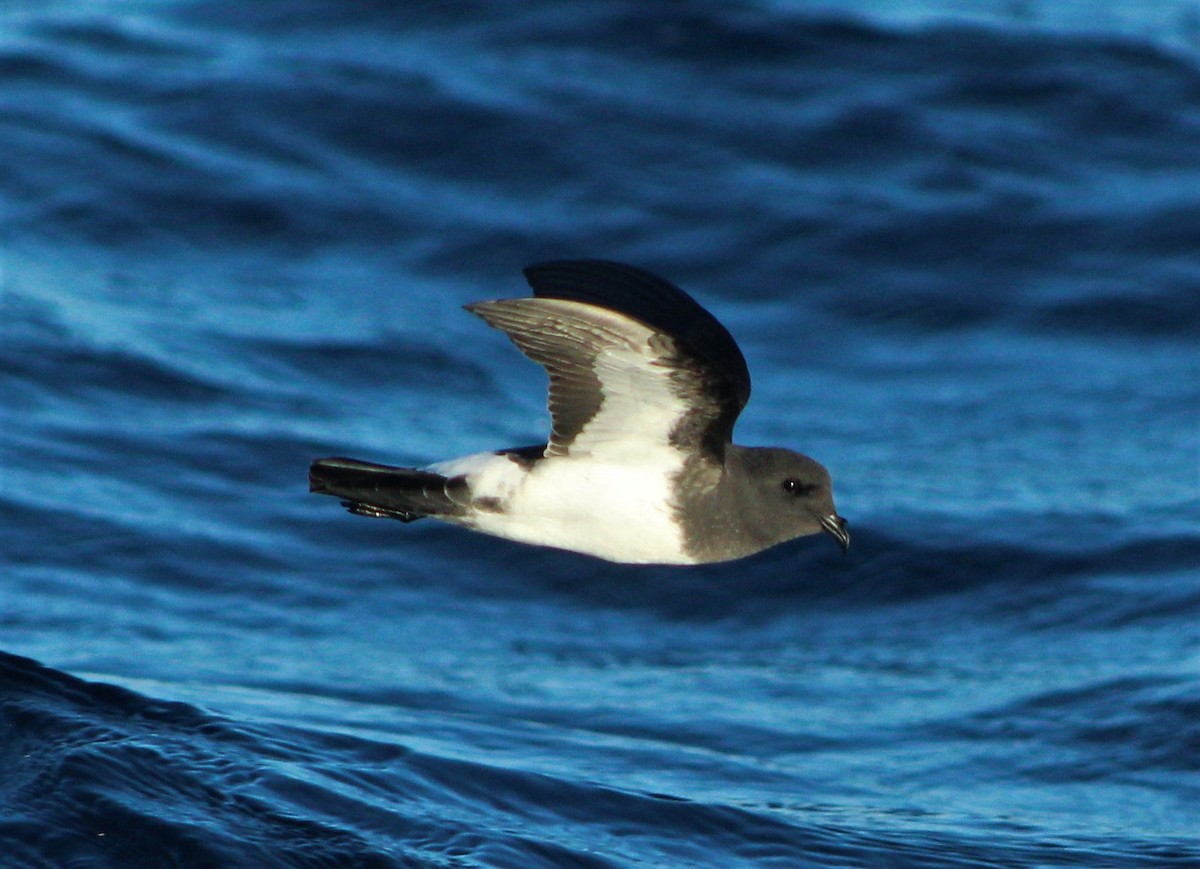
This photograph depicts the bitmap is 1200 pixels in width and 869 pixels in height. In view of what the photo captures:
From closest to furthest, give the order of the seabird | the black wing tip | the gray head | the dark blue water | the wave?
the black wing tip < the seabird < the gray head < the wave < the dark blue water

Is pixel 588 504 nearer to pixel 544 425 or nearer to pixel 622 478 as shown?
pixel 622 478

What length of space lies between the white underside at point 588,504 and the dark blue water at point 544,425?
1.47 m

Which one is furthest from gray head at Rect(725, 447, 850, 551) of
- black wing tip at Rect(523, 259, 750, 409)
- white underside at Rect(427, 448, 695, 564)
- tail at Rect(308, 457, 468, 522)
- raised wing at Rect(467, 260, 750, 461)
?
tail at Rect(308, 457, 468, 522)

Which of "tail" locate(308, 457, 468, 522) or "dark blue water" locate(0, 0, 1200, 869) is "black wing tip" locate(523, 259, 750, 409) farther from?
"dark blue water" locate(0, 0, 1200, 869)

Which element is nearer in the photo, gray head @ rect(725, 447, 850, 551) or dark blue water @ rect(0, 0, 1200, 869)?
gray head @ rect(725, 447, 850, 551)

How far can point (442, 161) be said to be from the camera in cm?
1466

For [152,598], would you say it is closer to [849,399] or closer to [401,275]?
[401,275]

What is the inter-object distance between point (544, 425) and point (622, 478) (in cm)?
649

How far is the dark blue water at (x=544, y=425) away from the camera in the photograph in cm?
766

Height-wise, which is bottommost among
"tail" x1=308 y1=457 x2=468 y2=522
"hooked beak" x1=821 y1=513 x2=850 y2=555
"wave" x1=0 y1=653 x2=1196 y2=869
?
"wave" x1=0 y1=653 x2=1196 y2=869

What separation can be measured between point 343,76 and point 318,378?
151 inches

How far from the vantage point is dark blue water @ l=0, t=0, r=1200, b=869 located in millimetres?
7656

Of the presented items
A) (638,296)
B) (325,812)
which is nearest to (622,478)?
(638,296)

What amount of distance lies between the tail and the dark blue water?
142 centimetres
